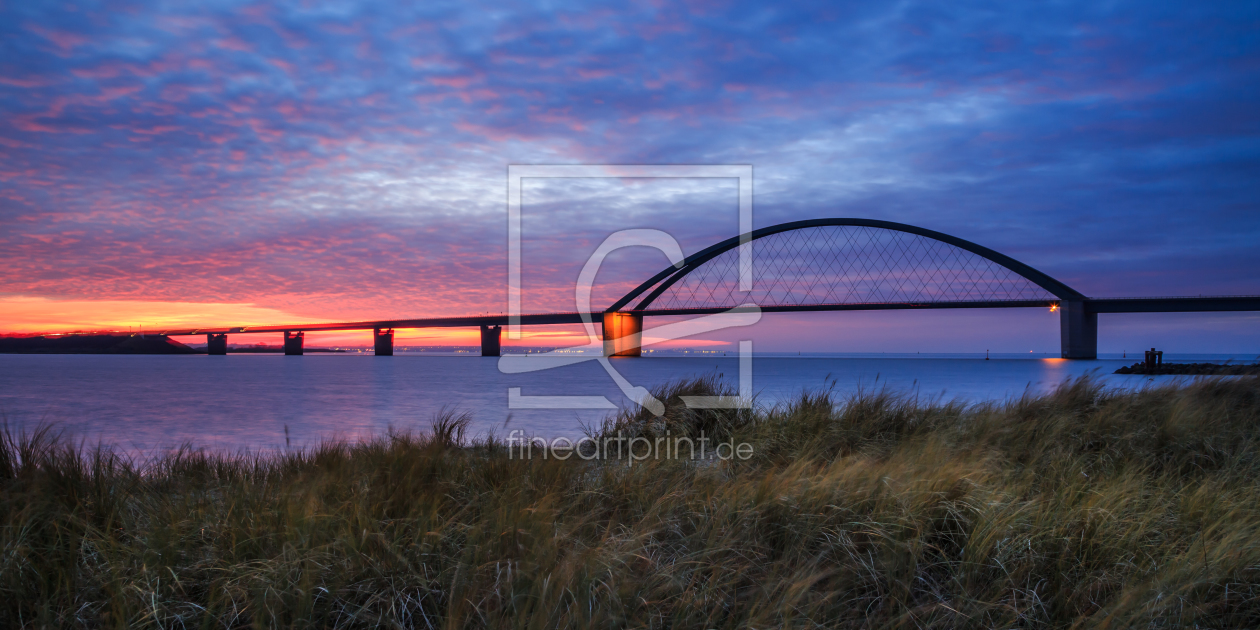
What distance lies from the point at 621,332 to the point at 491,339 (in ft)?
84.1

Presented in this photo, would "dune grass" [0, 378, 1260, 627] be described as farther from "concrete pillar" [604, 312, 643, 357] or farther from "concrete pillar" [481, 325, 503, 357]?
"concrete pillar" [481, 325, 503, 357]

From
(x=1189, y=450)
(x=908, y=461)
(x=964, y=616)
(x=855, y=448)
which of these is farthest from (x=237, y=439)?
(x=1189, y=450)

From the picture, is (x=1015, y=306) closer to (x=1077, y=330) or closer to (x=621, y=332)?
(x=1077, y=330)

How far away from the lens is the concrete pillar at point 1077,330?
69.8 m

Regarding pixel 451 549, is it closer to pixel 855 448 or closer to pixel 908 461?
pixel 908 461

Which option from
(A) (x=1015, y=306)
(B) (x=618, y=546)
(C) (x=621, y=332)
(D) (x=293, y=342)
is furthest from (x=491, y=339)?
(B) (x=618, y=546)

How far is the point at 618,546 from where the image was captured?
350cm

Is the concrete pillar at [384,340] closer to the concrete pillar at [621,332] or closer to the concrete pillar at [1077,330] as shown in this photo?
the concrete pillar at [621,332]

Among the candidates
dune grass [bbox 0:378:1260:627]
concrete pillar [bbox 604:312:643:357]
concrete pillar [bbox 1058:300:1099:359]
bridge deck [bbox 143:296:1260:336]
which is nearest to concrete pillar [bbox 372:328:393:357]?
bridge deck [bbox 143:296:1260:336]

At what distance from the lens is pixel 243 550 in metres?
3.35

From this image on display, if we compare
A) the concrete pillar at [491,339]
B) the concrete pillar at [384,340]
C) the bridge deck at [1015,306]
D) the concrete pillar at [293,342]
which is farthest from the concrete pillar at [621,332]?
the concrete pillar at [293,342]

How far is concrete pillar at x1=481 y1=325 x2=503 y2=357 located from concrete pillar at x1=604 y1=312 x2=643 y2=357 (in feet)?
65.9

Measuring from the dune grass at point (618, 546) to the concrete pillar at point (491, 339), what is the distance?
94523 millimetres

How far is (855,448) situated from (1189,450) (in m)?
3.52
